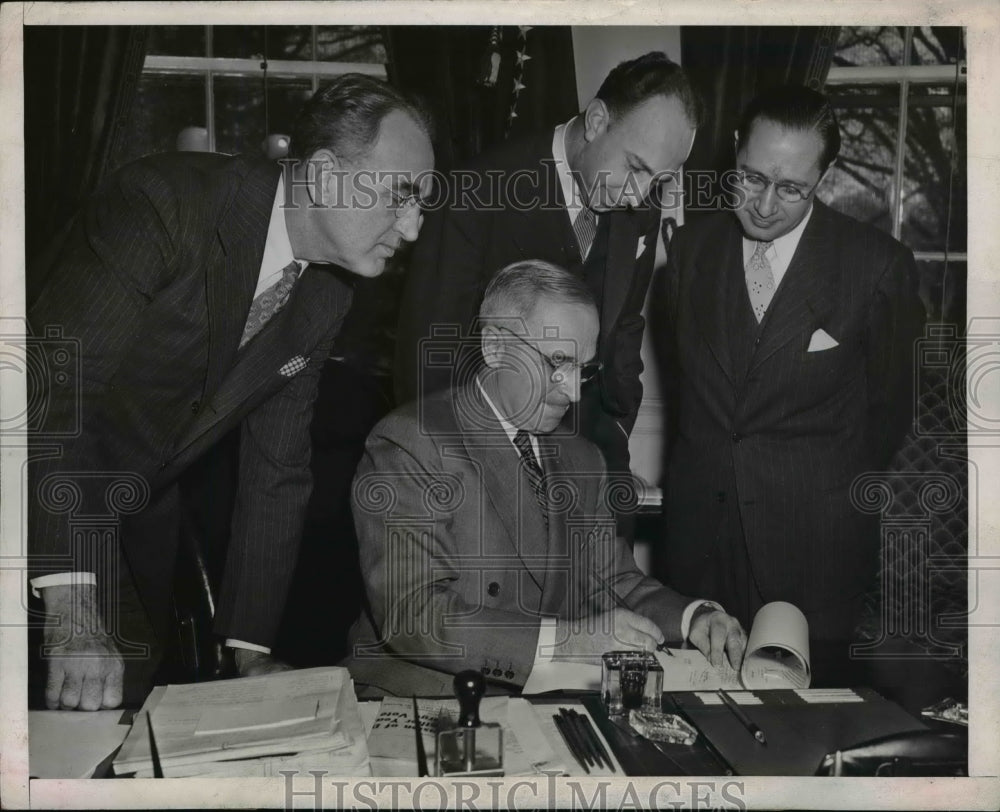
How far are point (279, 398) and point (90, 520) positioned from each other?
1.85ft

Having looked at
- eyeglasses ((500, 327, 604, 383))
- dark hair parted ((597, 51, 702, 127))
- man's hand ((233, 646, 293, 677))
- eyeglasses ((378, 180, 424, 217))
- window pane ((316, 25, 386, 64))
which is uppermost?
window pane ((316, 25, 386, 64))

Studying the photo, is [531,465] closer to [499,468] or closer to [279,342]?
[499,468]

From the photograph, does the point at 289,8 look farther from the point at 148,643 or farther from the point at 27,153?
the point at 148,643

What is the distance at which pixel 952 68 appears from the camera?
7.95ft

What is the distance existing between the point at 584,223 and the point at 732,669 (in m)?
1.14

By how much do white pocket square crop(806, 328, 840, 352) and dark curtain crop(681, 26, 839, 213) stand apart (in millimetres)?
481

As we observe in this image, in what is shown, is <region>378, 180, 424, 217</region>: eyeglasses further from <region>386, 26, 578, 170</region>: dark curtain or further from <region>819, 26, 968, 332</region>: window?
<region>819, 26, 968, 332</region>: window

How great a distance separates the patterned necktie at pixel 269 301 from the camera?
2.40 metres

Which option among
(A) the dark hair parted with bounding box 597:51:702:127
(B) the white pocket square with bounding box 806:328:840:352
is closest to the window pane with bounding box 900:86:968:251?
(B) the white pocket square with bounding box 806:328:840:352

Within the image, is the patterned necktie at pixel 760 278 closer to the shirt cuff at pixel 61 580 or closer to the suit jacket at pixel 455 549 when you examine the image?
the suit jacket at pixel 455 549

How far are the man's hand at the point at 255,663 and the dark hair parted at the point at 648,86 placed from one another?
1629 millimetres

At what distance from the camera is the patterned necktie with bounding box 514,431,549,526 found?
2.32m

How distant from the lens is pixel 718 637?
2.28 m

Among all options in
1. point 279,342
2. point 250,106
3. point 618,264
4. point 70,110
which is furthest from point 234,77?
point 618,264
